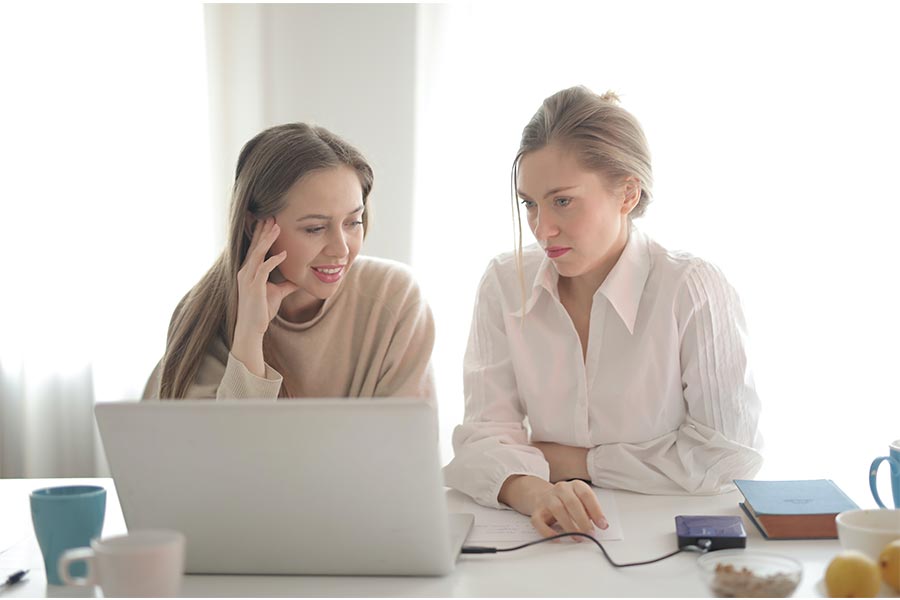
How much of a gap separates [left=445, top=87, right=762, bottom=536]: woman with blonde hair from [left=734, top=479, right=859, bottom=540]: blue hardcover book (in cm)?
18

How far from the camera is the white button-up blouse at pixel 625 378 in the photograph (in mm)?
1550

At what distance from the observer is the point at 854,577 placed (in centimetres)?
96

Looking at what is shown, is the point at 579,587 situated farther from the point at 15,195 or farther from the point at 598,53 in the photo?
the point at 15,195

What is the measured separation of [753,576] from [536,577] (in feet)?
0.79

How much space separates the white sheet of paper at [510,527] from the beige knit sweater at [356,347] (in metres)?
0.49

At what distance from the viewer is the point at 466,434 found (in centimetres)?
163

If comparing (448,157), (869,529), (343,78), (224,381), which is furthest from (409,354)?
(343,78)

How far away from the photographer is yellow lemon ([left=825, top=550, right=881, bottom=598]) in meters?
0.96

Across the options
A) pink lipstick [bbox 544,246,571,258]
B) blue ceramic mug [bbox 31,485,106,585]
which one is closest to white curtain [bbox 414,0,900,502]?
pink lipstick [bbox 544,246,571,258]

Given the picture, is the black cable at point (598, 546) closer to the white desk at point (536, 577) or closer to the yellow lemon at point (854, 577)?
the white desk at point (536, 577)

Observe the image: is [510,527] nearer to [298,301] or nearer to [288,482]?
[288,482]

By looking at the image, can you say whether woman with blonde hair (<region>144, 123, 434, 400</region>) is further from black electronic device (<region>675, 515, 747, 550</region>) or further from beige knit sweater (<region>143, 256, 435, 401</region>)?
black electronic device (<region>675, 515, 747, 550</region>)

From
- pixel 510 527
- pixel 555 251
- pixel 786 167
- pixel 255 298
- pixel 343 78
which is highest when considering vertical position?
pixel 343 78

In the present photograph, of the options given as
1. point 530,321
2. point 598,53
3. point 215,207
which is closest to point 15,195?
point 215,207
